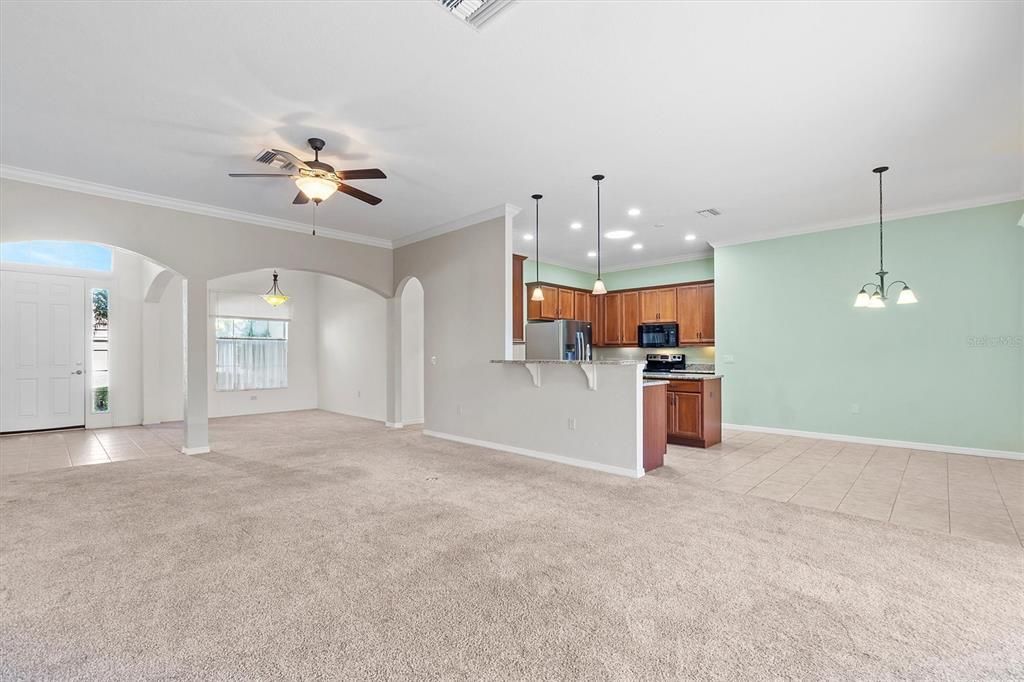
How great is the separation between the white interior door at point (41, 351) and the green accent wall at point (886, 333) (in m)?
10.1

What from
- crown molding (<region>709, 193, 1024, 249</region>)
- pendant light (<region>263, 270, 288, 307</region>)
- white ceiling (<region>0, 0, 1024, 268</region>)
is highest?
white ceiling (<region>0, 0, 1024, 268</region>)

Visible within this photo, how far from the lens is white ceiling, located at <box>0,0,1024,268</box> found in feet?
8.21

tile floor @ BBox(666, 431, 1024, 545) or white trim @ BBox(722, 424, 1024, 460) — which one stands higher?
white trim @ BBox(722, 424, 1024, 460)

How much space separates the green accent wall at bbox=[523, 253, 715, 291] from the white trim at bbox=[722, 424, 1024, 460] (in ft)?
8.74

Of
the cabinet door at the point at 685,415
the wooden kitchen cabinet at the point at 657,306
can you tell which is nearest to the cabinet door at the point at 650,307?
the wooden kitchen cabinet at the point at 657,306

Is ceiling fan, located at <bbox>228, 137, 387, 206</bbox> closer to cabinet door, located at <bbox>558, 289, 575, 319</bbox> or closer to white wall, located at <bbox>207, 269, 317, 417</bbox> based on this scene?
cabinet door, located at <bbox>558, 289, 575, 319</bbox>

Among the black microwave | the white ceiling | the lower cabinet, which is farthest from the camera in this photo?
the black microwave

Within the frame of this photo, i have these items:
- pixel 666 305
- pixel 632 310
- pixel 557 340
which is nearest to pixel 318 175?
pixel 557 340

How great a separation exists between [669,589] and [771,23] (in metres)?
2.98

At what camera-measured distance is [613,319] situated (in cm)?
931

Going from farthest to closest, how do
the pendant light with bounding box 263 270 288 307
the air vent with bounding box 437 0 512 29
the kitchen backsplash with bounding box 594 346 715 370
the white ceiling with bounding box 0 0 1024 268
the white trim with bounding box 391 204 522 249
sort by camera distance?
the pendant light with bounding box 263 270 288 307
the kitchen backsplash with bounding box 594 346 715 370
the white trim with bounding box 391 204 522 249
the white ceiling with bounding box 0 0 1024 268
the air vent with bounding box 437 0 512 29

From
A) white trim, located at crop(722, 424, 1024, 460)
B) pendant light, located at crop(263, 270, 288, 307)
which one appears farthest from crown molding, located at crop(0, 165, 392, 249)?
white trim, located at crop(722, 424, 1024, 460)

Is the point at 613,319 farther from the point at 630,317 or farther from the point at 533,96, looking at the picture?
the point at 533,96

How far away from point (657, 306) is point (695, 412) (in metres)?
3.06
